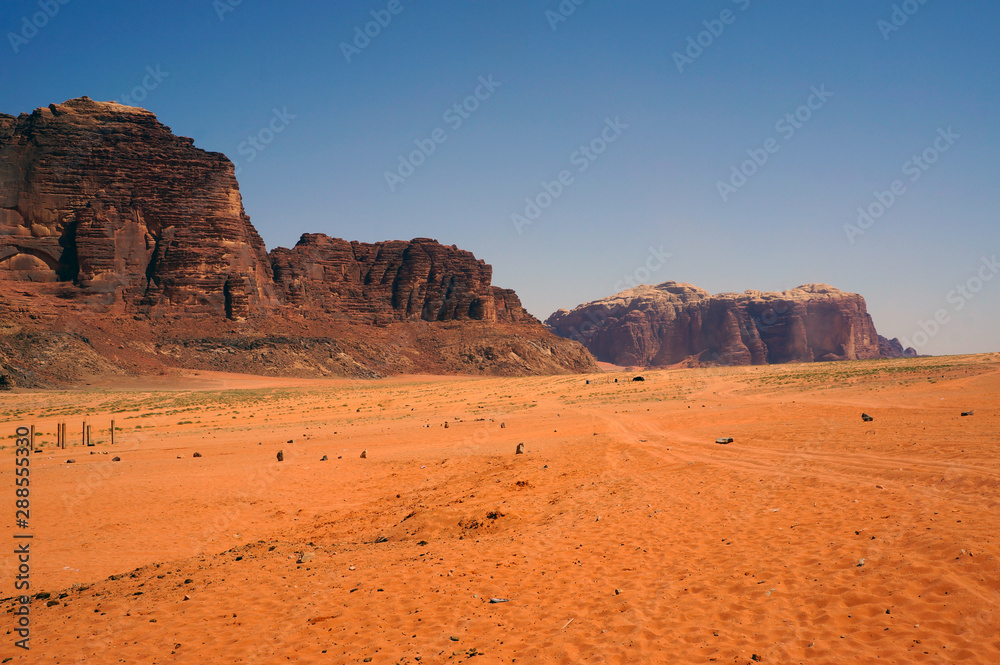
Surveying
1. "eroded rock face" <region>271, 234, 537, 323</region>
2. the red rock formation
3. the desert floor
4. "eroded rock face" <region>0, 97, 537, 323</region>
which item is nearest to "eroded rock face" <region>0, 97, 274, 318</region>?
"eroded rock face" <region>0, 97, 537, 323</region>

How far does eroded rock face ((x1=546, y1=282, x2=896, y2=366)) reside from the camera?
166 m

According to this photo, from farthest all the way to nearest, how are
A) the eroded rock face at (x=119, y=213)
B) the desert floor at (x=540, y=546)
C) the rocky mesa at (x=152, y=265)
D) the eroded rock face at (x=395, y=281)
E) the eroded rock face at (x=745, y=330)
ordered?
1. the eroded rock face at (x=745, y=330)
2. the eroded rock face at (x=395, y=281)
3. the eroded rock face at (x=119, y=213)
4. the rocky mesa at (x=152, y=265)
5. the desert floor at (x=540, y=546)

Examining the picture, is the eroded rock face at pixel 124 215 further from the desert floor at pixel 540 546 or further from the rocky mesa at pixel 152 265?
the desert floor at pixel 540 546

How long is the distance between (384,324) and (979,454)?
101m

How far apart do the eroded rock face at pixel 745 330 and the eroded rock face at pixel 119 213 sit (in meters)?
127

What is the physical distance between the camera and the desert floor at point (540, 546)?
6.21 metres

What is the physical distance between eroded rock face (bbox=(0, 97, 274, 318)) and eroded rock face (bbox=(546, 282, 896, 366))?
127 meters

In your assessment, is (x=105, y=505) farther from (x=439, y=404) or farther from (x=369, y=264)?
(x=369, y=264)

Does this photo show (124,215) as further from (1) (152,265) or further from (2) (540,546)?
(2) (540,546)

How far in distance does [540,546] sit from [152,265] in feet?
305

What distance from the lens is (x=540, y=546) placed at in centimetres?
934

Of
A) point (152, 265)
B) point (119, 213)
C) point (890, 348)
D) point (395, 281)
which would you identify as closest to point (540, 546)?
point (152, 265)

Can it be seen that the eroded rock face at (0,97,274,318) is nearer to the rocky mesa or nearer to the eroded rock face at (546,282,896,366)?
the rocky mesa

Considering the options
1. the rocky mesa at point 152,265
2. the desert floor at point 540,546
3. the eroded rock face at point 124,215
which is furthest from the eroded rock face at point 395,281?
the desert floor at point 540,546
